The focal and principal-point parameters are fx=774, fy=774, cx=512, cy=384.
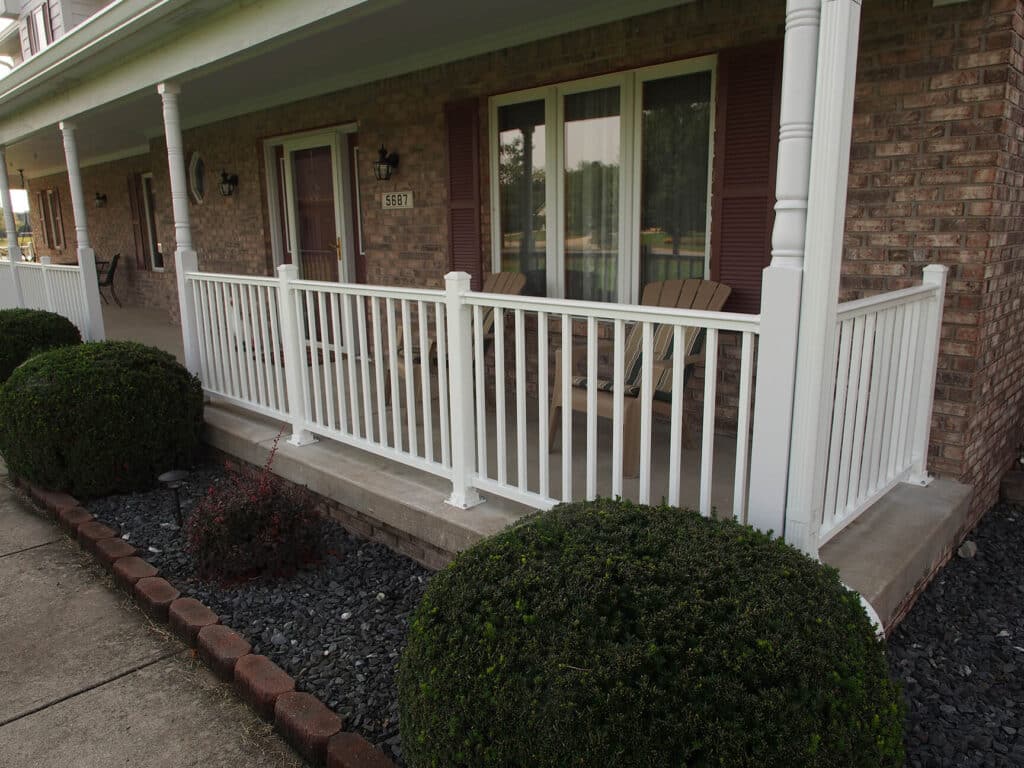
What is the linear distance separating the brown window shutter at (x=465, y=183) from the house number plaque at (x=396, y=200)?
59cm

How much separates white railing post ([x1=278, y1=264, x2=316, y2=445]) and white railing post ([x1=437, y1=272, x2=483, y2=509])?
1354mm

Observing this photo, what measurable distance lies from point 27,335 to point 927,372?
22.3ft

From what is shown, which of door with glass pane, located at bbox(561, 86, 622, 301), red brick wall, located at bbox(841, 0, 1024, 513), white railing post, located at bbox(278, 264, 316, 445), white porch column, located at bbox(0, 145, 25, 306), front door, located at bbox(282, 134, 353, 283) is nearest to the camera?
red brick wall, located at bbox(841, 0, 1024, 513)

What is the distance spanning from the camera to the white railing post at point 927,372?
11.1 ft

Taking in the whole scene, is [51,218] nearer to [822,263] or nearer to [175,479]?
[175,479]

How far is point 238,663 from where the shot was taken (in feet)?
9.34

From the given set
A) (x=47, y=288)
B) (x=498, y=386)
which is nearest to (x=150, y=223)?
(x=47, y=288)

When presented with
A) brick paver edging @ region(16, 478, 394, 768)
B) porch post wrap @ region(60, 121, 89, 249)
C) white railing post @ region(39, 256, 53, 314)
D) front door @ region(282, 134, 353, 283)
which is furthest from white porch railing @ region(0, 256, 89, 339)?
brick paver edging @ region(16, 478, 394, 768)

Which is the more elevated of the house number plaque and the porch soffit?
the porch soffit

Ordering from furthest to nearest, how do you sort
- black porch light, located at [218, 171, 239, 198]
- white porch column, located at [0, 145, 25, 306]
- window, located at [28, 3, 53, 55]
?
window, located at [28, 3, 53, 55], white porch column, located at [0, 145, 25, 306], black porch light, located at [218, 171, 239, 198]

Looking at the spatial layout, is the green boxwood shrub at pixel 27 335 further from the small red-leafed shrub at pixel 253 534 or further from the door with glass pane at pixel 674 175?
the door with glass pane at pixel 674 175

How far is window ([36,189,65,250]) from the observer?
15609 mm

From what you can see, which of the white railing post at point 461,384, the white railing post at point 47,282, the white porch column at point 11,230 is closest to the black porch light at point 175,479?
the white railing post at point 461,384

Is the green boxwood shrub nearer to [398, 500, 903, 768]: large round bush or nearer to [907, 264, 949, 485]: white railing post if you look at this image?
[398, 500, 903, 768]: large round bush
